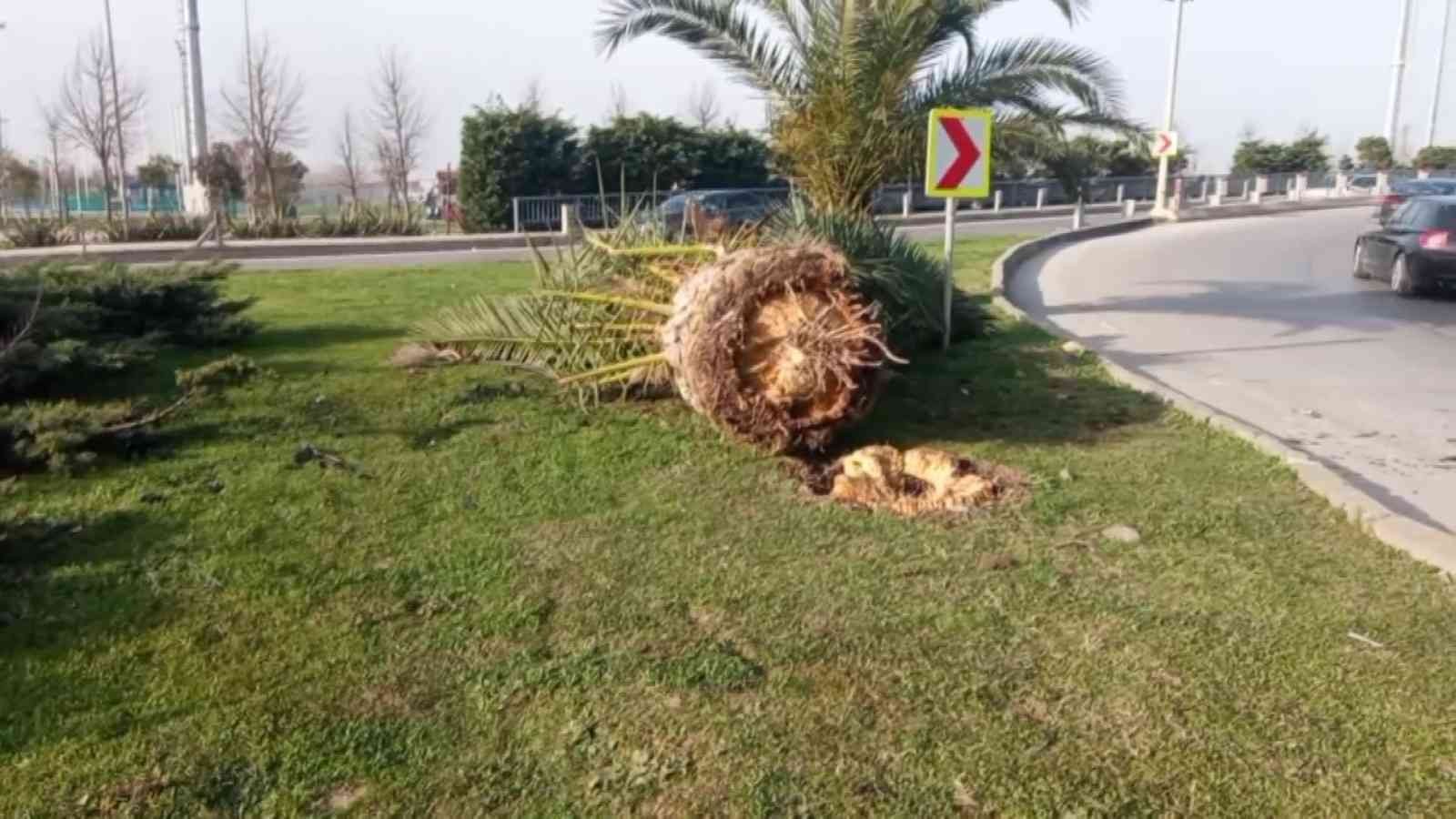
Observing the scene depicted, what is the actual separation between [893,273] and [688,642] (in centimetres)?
515

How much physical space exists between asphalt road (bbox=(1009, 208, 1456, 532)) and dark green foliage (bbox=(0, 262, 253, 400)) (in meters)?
7.69

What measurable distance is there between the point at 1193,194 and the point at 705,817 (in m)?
53.1

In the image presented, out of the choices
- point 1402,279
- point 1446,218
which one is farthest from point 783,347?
point 1446,218

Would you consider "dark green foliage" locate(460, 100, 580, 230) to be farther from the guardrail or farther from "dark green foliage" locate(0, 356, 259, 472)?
"dark green foliage" locate(0, 356, 259, 472)

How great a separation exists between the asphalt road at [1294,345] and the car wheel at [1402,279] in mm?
150

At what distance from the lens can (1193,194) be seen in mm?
50938

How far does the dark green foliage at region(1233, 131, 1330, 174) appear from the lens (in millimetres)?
60344

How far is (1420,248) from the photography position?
16406 millimetres

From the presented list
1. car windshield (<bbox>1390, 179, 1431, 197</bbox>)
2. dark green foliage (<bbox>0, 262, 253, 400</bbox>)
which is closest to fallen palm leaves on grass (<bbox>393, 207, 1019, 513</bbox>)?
dark green foliage (<bbox>0, 262, 253, 400</bbox>)

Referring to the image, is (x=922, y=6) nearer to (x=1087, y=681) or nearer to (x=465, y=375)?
(x=465, y=375)

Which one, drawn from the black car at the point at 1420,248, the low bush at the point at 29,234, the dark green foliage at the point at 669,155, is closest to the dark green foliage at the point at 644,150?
the dark green foliage at the point at 669,155

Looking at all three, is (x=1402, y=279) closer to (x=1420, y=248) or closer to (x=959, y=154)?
(x=1420, y=248)

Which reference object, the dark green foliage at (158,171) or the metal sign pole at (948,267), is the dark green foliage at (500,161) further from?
the metal sign pole at (948,267)

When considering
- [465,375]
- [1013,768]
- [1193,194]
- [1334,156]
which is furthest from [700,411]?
[1334,156]
